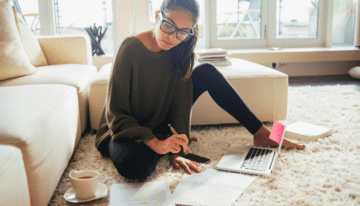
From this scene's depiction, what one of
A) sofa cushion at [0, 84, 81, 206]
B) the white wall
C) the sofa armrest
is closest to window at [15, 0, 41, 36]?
the white wall

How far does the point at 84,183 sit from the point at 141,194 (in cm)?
20

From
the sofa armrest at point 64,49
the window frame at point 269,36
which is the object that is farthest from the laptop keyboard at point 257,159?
the window frame at point 269,36

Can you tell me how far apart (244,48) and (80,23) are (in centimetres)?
213

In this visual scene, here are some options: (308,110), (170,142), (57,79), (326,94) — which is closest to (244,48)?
(326,94)

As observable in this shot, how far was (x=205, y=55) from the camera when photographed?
88.0 inches

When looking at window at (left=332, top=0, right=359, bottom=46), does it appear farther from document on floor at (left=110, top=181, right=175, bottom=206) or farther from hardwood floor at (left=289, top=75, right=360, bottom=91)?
document on floor at (left=110, top=181, right=175, bottom=206)

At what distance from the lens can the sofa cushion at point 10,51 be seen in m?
1.81

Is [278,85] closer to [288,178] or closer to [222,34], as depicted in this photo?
[288,178]

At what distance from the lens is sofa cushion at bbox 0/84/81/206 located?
0.89m

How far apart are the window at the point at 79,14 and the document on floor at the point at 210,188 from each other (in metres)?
3.15

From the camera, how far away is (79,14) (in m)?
3.97

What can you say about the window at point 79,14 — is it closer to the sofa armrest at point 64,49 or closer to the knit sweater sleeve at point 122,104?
the sofa armrest at point 64,49

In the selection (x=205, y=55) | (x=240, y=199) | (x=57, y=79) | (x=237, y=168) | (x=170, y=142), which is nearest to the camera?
(x=240, y=199)

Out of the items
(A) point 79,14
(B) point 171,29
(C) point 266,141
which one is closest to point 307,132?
(C) point 266,141
